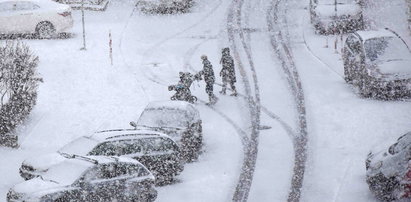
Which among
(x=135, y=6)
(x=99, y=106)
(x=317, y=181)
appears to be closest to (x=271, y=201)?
(x=317, y=181)

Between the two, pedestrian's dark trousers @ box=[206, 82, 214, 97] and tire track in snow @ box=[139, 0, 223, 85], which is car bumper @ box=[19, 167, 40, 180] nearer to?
pedestrian's dark trousers @ box=[206, 82, 214, 97]

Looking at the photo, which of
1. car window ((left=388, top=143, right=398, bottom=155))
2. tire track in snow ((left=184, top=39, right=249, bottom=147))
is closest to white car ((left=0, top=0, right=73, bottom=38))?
tire track in snow ((left=184, top=39, right=249, bottom=147))

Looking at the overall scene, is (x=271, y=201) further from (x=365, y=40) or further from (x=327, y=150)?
(x=365, y=40)

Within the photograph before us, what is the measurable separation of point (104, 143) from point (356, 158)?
628 centimetres

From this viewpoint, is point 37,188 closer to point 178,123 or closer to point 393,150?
point 178,123

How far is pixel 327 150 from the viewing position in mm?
20609

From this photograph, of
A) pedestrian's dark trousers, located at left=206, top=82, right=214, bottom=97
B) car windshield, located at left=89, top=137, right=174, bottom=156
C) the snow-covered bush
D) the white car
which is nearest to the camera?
car windshield, located at left=89, top=137, right=174, bottom=156

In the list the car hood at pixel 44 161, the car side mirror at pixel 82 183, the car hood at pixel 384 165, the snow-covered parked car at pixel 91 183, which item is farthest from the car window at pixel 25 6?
the car hood at pixel 384 165

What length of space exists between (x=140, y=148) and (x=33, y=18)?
47.0 ft

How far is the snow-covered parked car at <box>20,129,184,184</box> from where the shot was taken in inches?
710

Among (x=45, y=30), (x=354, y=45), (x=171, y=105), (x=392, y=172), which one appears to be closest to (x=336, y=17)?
(x=354, y=45)

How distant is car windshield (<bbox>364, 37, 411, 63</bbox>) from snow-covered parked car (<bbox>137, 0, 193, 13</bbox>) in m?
12.8

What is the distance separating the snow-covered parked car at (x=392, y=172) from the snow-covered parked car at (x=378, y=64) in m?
7.01

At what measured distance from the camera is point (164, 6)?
36219mm
